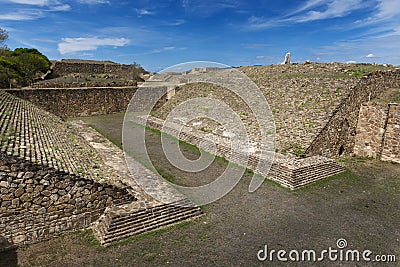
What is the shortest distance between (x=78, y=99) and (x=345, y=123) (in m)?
17.1

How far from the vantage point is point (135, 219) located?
5.42 meters

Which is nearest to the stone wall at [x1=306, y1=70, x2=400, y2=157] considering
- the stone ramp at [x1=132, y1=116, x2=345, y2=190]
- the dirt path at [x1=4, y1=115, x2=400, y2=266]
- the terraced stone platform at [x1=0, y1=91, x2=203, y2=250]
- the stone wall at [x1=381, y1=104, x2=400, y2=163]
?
the stone ramp at [x1=132, y1=116, x2=345, y2=190]

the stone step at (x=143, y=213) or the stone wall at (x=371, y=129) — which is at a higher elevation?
the stone wall at (x=371, y=129)

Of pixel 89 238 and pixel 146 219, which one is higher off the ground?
pixel 146 219

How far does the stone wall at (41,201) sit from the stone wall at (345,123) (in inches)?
278

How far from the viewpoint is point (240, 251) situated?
4.97m

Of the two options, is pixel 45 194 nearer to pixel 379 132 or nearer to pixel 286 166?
pixel 286 166

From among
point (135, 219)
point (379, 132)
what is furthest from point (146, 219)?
point (379, 132)

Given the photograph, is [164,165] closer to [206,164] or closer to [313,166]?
[206,164]

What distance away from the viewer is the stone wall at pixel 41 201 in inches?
189

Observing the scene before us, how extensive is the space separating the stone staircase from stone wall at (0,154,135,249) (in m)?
0.41

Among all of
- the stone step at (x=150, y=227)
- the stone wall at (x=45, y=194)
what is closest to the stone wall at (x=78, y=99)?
the stone wall at (x=45, y=194)

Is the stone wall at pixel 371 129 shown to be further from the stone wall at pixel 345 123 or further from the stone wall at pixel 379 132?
the stone wall at pixel 345 123

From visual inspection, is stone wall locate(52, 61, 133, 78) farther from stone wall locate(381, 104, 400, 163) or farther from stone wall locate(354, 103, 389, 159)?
stone wall locate(381, 104, 400, 163)
